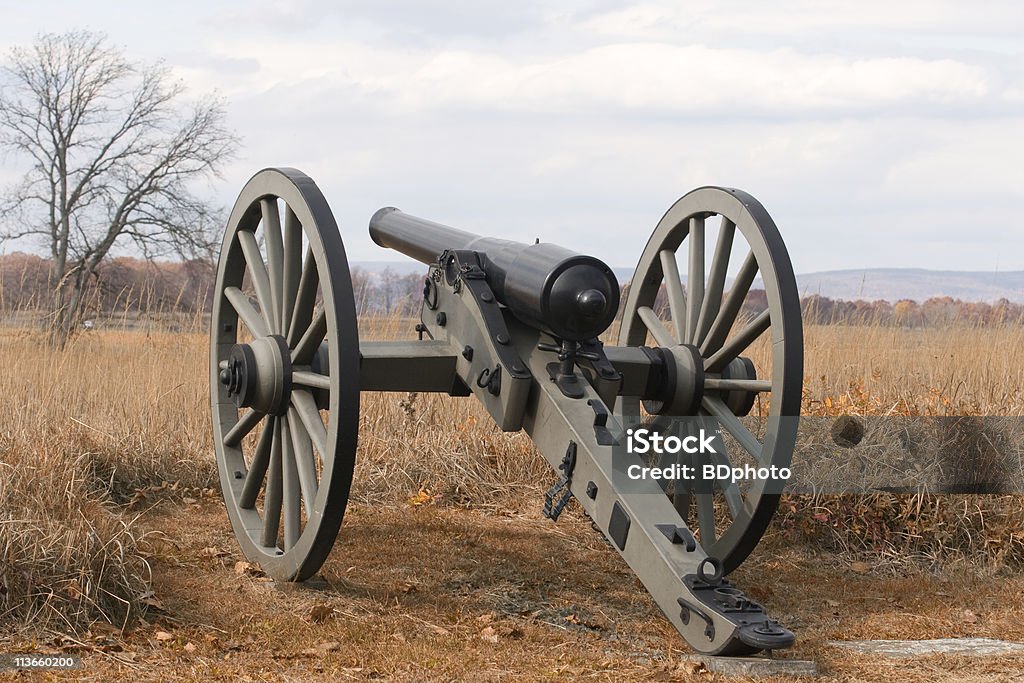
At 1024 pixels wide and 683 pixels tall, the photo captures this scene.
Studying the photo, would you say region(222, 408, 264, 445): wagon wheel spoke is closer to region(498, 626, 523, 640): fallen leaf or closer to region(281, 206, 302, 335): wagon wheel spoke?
region(281, 206, 302, 335): wagon wheel spoke

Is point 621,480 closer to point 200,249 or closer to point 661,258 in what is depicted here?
point 661,258

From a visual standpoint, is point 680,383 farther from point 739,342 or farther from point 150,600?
point 150,600

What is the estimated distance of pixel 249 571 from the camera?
219 inches

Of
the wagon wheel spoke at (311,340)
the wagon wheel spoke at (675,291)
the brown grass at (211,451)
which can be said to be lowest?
the brown grass at (211,451)

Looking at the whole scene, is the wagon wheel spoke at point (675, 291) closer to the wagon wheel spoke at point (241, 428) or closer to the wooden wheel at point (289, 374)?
the wooden wheel at point (289, 374)

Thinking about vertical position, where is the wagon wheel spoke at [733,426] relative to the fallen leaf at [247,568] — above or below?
above

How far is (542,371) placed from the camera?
4875 mm

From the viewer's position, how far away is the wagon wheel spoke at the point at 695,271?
5770 millimetres

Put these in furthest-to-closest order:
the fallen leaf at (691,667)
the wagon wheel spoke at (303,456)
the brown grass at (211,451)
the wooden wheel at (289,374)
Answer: the wagon wheel spoke at (303,456) → the brown grass at (211,451) → the wooden wheel at (289,374) → the fallen leaf at (691,667)

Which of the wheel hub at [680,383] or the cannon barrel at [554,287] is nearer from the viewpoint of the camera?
the cannon barrel at [554,287]


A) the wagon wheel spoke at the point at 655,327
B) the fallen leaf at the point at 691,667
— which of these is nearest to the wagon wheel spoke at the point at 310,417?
the fallen leaf at the point at 691,667

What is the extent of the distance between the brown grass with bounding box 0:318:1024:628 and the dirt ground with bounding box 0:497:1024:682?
21cm

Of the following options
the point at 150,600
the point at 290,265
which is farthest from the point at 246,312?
the point at 150,600

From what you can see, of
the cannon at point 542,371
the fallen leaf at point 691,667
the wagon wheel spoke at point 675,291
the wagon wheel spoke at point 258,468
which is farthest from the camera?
the wagon wheel spoke at point 675,291
